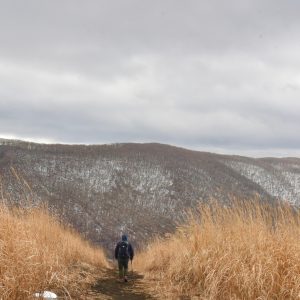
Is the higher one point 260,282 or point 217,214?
point 217,214

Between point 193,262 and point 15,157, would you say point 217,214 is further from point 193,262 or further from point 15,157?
point 15,157

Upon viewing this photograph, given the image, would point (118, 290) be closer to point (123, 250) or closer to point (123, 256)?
point (123, 256)

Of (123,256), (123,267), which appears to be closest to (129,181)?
(123,256)

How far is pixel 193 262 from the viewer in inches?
295

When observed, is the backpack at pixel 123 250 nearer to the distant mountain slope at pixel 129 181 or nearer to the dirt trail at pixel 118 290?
the dirt trail at pixel 118 290

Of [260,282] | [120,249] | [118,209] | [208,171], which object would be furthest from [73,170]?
[260,282]

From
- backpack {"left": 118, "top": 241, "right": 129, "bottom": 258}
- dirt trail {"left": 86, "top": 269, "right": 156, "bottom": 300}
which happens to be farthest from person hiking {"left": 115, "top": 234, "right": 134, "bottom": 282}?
dirt trail {"left": 86, "top": 269, "right": 156, "bottom": 300}

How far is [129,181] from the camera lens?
9200 cm

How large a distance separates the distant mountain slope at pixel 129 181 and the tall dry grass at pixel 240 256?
48222 mm

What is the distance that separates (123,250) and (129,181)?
8083 centimetres

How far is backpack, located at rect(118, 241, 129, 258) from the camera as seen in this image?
11.2 meters

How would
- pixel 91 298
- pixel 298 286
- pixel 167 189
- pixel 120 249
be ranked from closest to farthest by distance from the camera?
1. pixel 298 286
2. pixel 91 298
3. pixel 120 249
4. pixel 167 189

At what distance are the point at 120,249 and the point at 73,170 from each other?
8215cm

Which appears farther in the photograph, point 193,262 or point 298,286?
point 193,262
